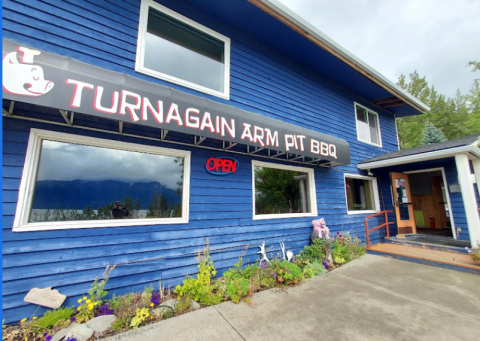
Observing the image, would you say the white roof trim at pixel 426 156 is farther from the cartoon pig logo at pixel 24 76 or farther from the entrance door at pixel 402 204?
the cartoon pig logo at pixel 24 76

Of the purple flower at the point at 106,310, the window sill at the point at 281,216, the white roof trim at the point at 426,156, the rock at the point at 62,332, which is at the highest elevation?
the white roof trim at the point at 426,156

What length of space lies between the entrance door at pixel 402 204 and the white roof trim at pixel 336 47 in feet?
9.47

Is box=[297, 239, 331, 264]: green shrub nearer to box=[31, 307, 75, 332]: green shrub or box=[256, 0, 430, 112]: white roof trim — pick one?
box=[31, 307, 75, 332]: green shrub

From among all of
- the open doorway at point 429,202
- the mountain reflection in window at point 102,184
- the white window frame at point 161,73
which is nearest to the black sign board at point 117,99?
the white window frame at point 161,73

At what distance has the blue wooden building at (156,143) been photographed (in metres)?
2.57

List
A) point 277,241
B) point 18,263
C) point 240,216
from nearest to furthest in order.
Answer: point 18,263 → point 240,216 → point 277,241

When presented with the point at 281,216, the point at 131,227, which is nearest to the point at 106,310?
the point at 131,227

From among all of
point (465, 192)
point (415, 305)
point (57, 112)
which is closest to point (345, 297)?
point (415, 305)

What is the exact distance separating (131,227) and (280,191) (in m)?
3.30

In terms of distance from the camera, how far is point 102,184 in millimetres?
3182

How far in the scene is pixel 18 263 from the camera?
2.51m

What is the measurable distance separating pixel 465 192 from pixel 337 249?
10.8 ft

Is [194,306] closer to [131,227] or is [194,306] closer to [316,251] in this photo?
[131,227]

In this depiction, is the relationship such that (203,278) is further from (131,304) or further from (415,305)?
(415,305)
